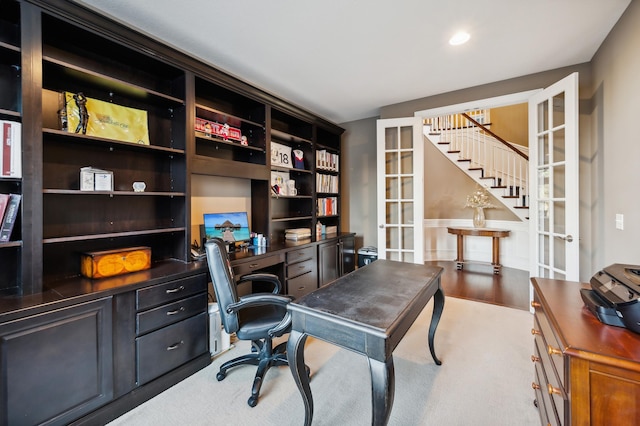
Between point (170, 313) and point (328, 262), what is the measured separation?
7.11 feet

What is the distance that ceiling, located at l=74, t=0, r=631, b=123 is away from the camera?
1856 millimetres

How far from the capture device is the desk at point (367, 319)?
114cm

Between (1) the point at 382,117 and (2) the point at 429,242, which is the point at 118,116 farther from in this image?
(2) the point at 429,242

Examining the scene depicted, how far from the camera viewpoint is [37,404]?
1331 mm

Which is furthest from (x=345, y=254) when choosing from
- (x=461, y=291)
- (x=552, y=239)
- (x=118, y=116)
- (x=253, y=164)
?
(x=118, y=116)

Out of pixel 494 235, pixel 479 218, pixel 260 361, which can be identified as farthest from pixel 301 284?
pixel 479 218

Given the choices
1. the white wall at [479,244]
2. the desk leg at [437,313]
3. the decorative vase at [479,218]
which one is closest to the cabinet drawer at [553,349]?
the desk leg at [437,313]

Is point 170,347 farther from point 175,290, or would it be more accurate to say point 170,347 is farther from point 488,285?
point 488,285

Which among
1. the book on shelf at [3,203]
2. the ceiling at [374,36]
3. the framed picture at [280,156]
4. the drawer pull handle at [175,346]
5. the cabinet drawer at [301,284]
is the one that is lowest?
the drawer pull handle at [175,346]

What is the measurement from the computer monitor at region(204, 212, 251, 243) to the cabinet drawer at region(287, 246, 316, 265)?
53cm

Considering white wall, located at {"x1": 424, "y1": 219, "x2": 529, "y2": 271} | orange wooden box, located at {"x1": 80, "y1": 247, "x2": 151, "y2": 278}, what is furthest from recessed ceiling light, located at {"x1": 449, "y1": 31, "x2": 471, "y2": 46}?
white wall, located at {"x1": 424, "y1": 219, "x2": 529, "y2": 271}

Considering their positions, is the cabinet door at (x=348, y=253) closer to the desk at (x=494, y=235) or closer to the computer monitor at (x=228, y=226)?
the computer monitor at (x=228, y=226)

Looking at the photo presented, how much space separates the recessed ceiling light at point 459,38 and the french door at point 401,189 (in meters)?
1.32

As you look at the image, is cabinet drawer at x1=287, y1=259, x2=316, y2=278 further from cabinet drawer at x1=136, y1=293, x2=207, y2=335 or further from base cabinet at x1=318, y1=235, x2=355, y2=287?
cabinet drawer at x1=136, y1=293, x2=207, y2=335
